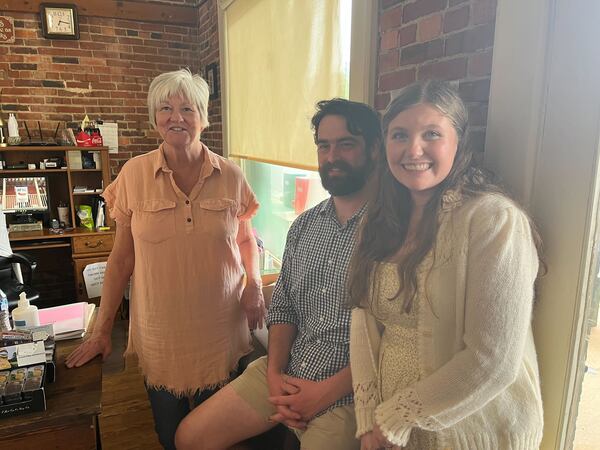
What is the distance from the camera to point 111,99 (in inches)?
159

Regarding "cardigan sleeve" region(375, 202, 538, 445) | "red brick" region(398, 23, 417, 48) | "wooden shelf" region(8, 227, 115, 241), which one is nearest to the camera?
"cardigan sleeve" region(375, 202, 538, 445)

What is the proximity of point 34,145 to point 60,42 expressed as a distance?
0.94 metres

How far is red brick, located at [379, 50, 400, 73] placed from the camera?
141 centimetres

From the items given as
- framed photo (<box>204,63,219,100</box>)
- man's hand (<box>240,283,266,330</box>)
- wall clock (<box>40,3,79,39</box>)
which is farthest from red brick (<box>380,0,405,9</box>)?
wall clock (<box>40,3,79,39</box>)

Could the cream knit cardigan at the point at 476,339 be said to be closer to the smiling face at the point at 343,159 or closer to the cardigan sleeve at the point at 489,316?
the cardigan sleeve at the point at 489,316

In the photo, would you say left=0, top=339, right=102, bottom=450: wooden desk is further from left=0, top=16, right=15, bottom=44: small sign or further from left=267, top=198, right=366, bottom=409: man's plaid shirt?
left=0, top=16, right=15, bottom=44: small sign

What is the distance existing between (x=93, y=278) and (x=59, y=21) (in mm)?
2187

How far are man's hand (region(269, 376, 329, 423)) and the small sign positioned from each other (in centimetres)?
389

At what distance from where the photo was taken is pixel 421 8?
1283 millimetres

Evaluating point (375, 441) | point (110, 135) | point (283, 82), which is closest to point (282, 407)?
point (375, 441)

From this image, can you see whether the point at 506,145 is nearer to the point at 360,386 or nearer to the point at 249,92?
the point at 360,386

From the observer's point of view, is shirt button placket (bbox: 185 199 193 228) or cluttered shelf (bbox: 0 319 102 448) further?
shirt button placket (bbox: 185 199 193 228)

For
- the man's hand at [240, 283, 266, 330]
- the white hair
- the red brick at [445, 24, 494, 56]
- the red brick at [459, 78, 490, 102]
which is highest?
the red brick at [445, 24, 494, 56]

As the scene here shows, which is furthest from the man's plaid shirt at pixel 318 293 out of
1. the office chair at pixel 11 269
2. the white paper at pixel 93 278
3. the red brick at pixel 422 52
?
the white paper at pixel 93 278
